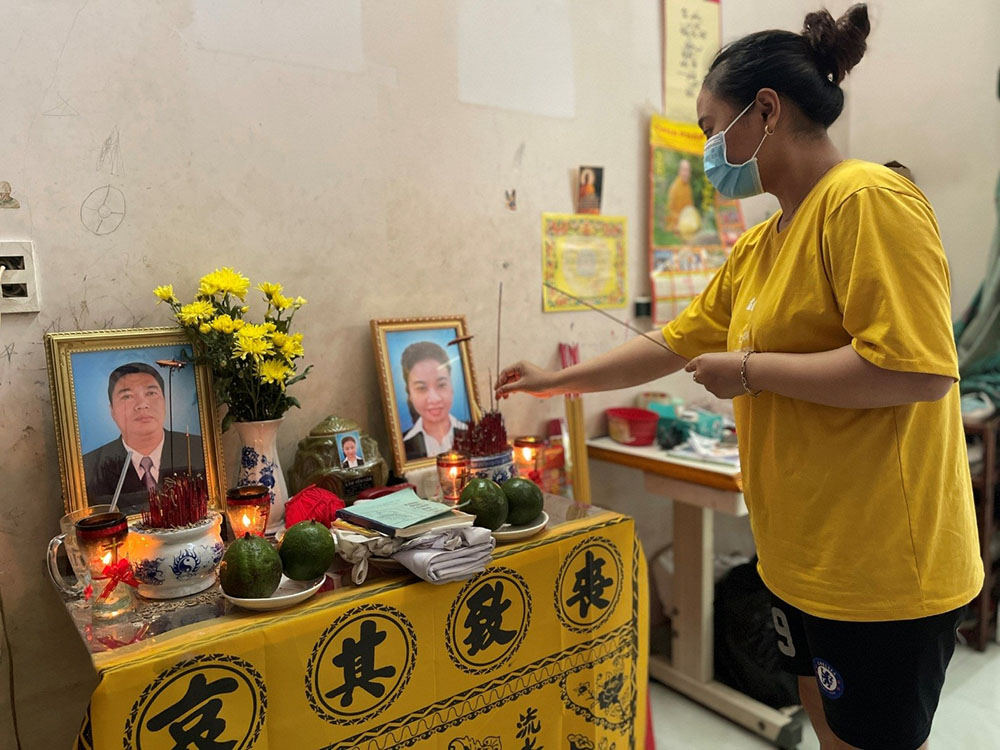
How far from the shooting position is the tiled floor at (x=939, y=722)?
2.07 m

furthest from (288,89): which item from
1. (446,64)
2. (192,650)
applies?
(192,650)

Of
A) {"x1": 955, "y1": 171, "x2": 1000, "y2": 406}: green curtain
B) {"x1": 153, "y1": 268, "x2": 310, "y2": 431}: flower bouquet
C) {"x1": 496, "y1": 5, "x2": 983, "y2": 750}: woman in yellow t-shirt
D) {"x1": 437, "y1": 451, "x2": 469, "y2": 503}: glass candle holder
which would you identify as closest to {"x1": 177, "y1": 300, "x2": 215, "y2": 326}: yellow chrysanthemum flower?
{"x1": 153, "y1": 268, "x2": 310, "y2": 431}: flower bouquet

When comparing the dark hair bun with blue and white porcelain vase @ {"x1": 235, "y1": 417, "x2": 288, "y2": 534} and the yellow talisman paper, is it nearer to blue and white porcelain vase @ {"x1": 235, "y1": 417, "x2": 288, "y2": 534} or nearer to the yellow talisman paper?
the yellow talisman paper

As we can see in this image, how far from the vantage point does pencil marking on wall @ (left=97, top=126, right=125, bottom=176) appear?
4.85 feet

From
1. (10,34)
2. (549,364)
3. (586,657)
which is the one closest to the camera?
(10,34)

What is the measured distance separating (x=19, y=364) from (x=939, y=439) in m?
1.70

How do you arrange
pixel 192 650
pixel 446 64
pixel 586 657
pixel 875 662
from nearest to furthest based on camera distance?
pixel 192 650
pixel 875 662
pixel 586 657
pixel 446 64

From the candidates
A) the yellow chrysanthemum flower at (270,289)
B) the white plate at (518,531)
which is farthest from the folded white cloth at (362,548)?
the yellow chrysanthemum flower at (270,289)

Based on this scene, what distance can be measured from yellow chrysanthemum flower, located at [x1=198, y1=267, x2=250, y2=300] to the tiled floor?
173cm

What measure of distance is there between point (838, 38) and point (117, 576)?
4.91 ft

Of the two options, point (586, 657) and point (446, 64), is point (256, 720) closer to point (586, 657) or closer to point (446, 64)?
point (586, 657)

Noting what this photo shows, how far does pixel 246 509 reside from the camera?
1.35 m

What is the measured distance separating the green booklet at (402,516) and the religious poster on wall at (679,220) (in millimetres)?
1361

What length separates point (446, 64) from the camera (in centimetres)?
192
